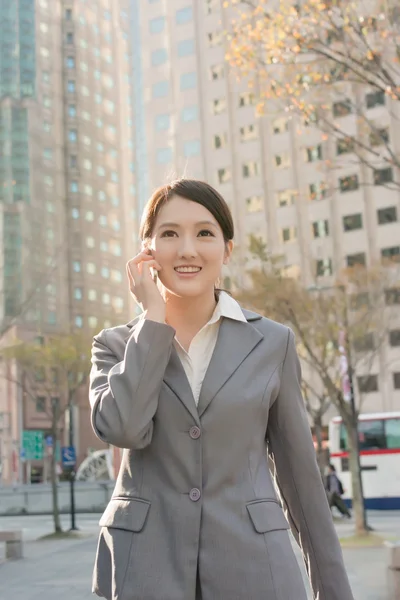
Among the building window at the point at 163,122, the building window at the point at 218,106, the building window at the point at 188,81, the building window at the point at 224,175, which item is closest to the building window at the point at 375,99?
the building window at the point at 224,175

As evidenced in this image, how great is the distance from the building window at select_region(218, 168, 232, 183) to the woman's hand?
59.2 meters

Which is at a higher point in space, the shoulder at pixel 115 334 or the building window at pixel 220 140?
the building window at pixel 220 140

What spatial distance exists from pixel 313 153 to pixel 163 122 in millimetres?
18762

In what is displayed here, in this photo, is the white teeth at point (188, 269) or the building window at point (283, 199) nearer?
the white teeth at point (188, 269)

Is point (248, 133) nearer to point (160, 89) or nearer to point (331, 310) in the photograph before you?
point (160, 89)

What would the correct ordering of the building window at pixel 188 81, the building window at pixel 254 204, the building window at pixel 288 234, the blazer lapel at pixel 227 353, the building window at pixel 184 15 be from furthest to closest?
1. the building window at pixel 184 15
2. the building window at pixel 188 81
3. the building window at pixel 254 204
4. the building window at pixel 288 234
5. the blazer lapel at pixel 227 353

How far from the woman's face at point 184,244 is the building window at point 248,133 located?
58764mm

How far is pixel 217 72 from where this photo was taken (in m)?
64.4

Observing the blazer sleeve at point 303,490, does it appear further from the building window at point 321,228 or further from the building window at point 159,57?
the building window at point 159,57

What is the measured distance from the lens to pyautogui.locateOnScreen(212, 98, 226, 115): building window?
63.1m

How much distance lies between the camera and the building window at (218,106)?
207 ft

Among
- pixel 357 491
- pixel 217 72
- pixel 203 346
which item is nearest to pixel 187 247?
pixel 203 346

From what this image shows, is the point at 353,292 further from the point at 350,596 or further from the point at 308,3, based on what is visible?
the point at 350,596

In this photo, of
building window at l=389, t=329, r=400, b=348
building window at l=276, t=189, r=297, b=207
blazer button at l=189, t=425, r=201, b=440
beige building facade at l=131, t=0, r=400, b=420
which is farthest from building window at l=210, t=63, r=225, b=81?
blazer button at l=189, t=425, r=201, b=440
